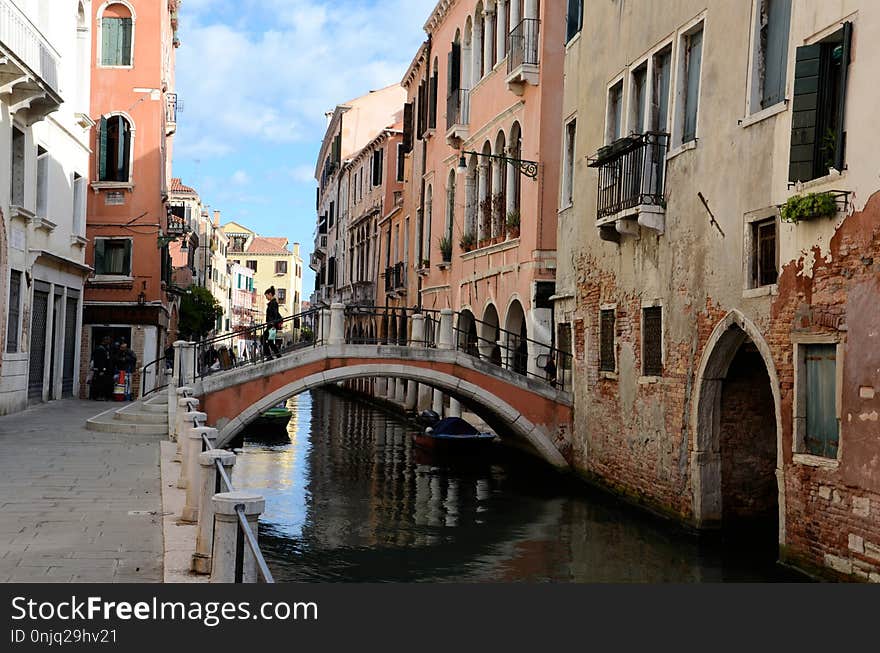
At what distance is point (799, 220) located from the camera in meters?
10.6

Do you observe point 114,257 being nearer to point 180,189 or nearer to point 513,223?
point 513,223

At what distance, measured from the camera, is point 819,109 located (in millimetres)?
10484

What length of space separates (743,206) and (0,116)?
1126cm

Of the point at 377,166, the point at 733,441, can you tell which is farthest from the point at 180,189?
the point at 733,441

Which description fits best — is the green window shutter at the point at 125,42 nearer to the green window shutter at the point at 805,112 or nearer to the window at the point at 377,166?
the window at the point at 377,166

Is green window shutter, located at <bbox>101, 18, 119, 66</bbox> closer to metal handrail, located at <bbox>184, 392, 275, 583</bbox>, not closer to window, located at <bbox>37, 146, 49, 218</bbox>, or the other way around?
window, located at <bbox>37, 146, 49, 218</bbox>

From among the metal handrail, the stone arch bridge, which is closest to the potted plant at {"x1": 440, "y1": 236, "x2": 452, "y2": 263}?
the stone arch bridge

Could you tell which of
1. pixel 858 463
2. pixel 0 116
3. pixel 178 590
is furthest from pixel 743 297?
pixel 0 116

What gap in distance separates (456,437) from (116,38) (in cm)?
1324

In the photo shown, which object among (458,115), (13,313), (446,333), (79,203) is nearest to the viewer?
(13,313)

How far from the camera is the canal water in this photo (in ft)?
40.0

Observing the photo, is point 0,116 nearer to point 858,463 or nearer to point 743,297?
point 743,297

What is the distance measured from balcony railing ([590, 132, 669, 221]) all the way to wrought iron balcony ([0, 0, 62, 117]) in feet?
28.1

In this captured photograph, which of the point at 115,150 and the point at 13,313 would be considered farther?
the point at 115,150
